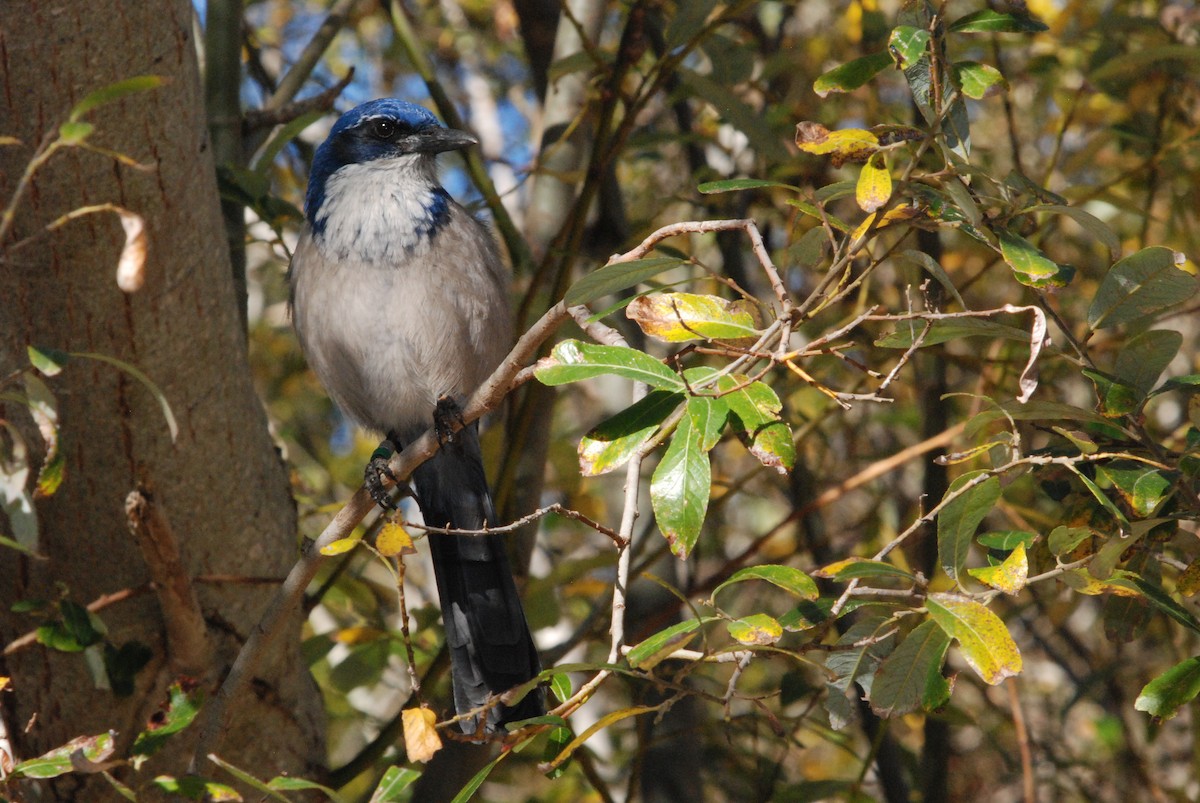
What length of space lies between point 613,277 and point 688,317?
15 centimetres

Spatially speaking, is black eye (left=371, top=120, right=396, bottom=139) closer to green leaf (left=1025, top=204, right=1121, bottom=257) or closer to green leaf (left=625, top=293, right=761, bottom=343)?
green leaf (left=625, top=293, right=761, bottom=343)

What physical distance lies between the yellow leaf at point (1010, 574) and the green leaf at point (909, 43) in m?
0.74

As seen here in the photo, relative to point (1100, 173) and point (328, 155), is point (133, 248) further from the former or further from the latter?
point (1100, 173)

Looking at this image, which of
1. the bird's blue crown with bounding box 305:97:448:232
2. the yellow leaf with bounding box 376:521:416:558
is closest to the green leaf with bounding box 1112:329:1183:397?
the yellow leaf with bounding box 376:521:416:558

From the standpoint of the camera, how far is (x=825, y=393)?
5.91ft

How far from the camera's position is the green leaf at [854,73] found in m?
1.94

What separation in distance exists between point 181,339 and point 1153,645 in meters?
4.54

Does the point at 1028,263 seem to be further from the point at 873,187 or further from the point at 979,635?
the point at 979,635

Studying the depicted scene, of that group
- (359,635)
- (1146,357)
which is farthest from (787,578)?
(359,635)

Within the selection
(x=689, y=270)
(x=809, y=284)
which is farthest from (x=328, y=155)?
(x=809, y=284)

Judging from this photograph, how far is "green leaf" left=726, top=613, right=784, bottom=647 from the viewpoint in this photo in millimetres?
1787

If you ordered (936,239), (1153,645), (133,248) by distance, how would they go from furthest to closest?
(1153,645) → (936,239) → (133,248)

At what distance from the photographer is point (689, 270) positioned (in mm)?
4500

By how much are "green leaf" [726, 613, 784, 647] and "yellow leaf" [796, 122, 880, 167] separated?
2.32 feet
